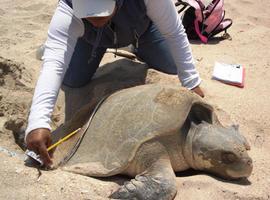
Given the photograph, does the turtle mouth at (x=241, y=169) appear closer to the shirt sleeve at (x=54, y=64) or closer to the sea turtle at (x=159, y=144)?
the sea turtle at (x=159, y=144)

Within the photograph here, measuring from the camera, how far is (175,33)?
2141 millimetres

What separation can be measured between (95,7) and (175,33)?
0.54m

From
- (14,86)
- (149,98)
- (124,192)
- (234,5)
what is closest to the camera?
(124,192)

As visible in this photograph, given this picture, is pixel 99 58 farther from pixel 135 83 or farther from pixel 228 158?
pixel 228 158

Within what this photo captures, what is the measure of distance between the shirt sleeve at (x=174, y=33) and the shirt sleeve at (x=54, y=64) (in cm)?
35

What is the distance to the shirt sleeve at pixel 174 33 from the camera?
6.78 ft

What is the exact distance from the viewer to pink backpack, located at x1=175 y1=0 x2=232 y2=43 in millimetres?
3166

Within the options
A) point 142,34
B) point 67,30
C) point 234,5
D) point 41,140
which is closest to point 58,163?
point 41,140

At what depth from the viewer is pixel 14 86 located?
94.1 inches

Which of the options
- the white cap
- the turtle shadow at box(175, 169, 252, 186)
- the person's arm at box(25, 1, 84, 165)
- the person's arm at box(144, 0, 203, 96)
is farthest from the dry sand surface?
the white cap

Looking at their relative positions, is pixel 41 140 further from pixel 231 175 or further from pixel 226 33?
pixel 226 33

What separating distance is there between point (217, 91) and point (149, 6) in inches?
27.4

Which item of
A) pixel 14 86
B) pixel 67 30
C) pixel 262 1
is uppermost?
pixel 67 30

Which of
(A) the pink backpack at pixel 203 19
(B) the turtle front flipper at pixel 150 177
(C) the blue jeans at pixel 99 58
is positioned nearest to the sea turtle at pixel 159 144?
(B) the turtle front flipper at pixel 150 177
